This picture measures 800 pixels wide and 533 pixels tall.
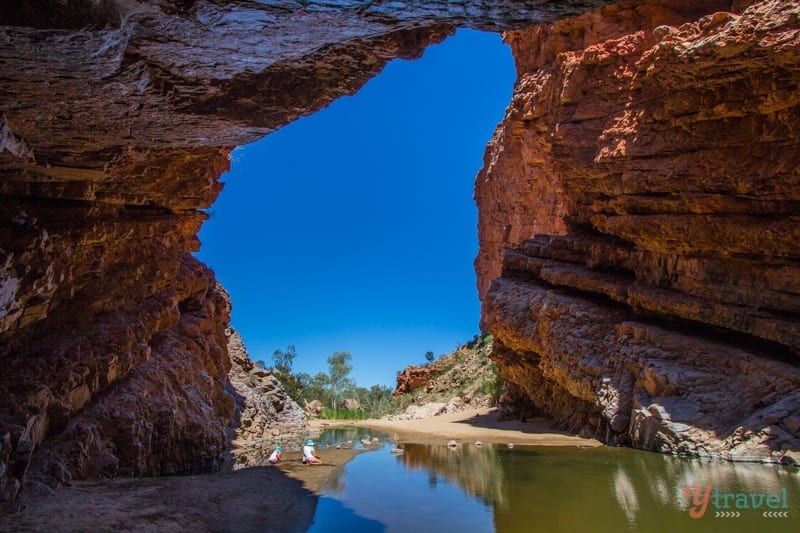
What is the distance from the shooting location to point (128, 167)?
390 inches

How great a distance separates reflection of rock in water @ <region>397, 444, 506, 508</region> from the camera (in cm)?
873

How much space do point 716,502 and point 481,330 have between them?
134ft

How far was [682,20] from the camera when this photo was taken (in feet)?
55.0

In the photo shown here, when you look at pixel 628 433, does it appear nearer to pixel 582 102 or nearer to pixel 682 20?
pixel 582 102

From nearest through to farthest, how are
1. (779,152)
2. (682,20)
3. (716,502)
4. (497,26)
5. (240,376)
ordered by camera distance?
(497,26)
(716,502)
(779,152)
(682,20)
(240,376)

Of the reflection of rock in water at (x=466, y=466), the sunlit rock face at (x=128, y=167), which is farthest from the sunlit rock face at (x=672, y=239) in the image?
the sunlit rock face at (x=128, y=167)

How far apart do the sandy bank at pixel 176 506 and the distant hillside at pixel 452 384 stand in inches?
658

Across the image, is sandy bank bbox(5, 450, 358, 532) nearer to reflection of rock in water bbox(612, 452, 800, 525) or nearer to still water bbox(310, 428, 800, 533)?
still water bbox(310, 428, 800, 533)

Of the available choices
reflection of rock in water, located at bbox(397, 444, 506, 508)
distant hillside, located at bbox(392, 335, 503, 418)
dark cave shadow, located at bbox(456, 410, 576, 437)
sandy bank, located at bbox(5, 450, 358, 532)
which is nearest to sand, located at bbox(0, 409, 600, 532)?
sandy bank, located at bbox(5, 450, 358, 532)

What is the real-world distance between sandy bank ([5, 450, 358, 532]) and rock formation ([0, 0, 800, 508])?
2.49 feet

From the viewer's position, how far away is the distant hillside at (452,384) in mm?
30766

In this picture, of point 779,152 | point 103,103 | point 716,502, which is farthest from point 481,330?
point 103,103

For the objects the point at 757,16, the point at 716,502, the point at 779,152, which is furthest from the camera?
the point at 779,152

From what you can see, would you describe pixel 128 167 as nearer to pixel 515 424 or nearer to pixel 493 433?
pixel 493 433
